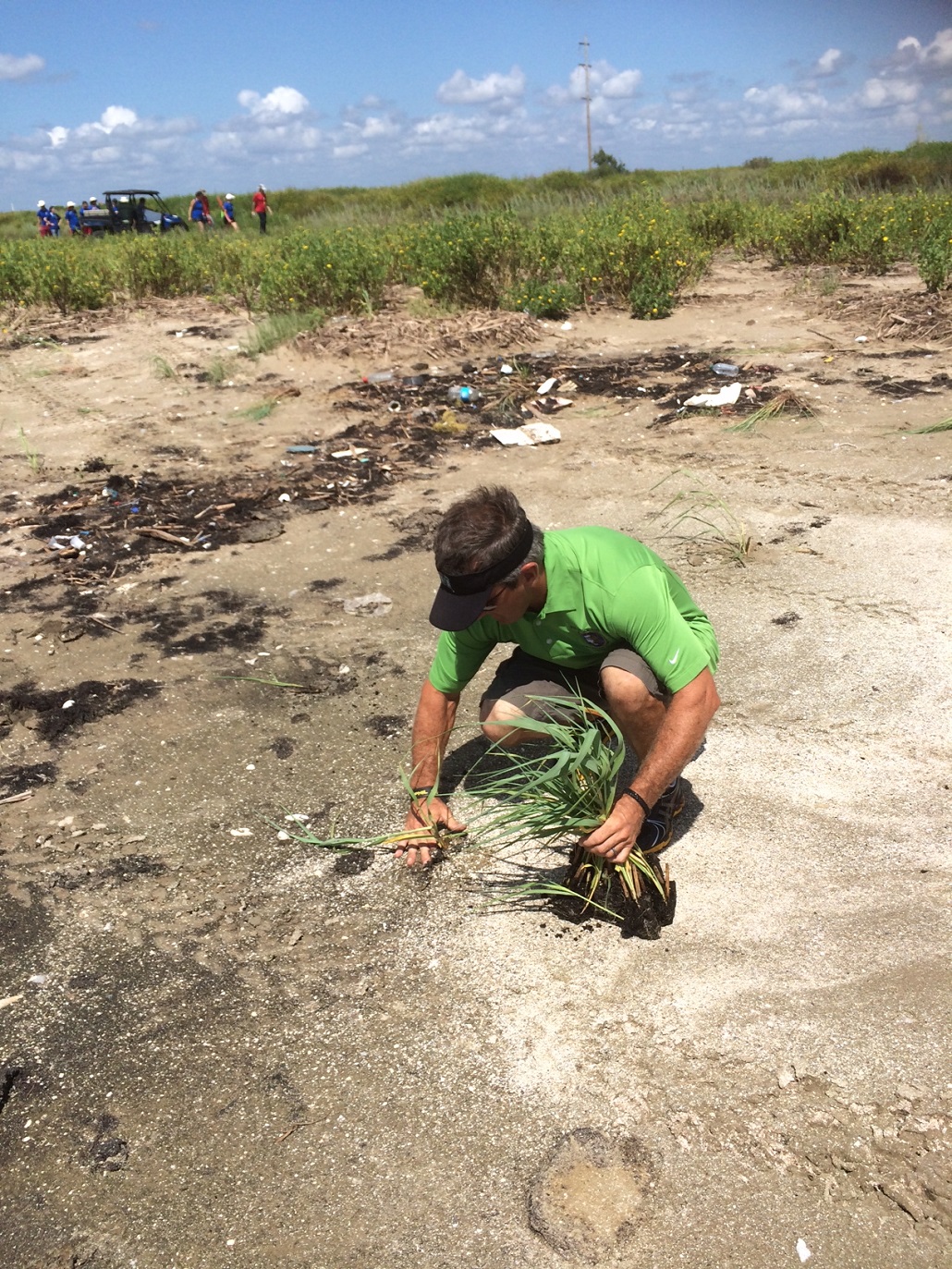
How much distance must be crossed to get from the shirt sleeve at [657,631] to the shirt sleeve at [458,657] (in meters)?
0.36

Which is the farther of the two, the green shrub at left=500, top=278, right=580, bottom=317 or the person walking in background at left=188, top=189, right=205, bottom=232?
the person walking in background at left=188, top=189, right=205, bottom=232

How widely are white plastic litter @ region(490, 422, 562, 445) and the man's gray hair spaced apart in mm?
3851

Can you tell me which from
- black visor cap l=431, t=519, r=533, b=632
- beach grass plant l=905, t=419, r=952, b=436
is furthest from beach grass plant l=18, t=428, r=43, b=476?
beach grass plant l=905, t=419, r=952, b=436

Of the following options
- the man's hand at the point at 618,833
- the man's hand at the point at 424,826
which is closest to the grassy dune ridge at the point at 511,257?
the man's hand at the point at 424,826

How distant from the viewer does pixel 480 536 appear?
2.16 meters

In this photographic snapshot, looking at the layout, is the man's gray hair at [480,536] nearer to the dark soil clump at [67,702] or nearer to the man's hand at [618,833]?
the man's hand at [618,833]

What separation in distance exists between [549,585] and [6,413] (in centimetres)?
586

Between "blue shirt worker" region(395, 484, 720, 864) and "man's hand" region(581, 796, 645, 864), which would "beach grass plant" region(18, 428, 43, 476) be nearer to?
"blue shirt worker" region(395, 484, 720, 864)

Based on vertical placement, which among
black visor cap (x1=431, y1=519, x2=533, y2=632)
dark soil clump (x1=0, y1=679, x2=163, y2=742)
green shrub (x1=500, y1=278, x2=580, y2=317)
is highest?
green shrub (x1=500, y1=278, x2=580, y2=317)

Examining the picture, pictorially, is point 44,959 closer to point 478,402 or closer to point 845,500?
point 845,500

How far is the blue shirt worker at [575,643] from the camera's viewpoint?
2.20 m

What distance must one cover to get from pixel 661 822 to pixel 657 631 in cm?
59

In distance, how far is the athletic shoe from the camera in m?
2.51

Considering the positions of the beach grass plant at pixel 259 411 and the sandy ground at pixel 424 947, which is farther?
the beach grass plant at pixel 259 411
